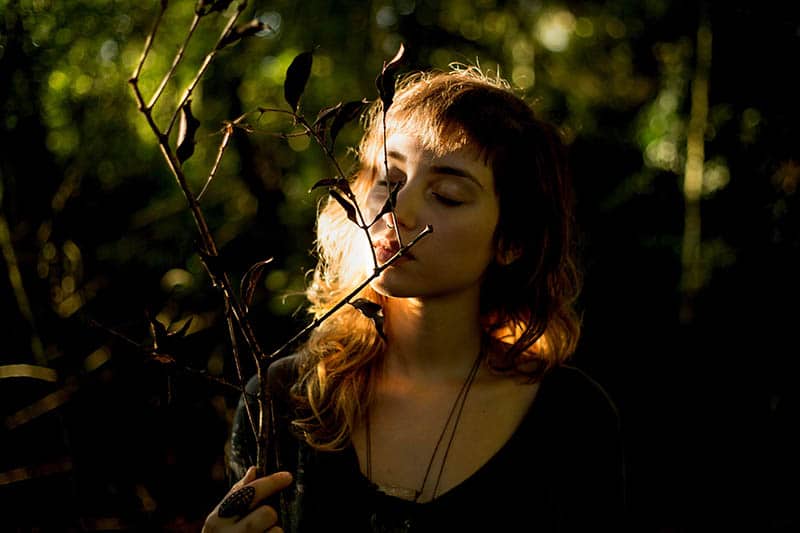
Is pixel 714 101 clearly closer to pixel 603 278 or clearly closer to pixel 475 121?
pixel 603 278

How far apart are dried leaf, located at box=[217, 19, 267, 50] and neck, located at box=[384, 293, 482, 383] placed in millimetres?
766

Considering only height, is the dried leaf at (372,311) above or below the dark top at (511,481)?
above

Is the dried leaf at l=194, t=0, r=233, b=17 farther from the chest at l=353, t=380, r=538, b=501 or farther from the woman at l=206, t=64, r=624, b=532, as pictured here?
the chest at l=353, t=380, r=538, b=501

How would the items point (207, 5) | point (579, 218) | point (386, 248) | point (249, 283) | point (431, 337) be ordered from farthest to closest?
point (579, 218) → point (431, 337) → point (386, 248) → point (249, 283) → point (207, 5)

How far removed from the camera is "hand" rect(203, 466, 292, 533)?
836mm

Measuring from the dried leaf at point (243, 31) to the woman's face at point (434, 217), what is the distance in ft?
1.71

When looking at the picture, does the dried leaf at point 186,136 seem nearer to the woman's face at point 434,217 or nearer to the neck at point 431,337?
the woman's face at point 434,217

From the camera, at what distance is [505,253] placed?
→ 141 cm

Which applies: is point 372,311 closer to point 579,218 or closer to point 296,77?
point 296,77

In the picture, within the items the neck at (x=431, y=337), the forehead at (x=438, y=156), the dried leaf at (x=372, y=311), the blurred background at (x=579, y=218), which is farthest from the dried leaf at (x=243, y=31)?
the blurred background at (x=579, y=218)

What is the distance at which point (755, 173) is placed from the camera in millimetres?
2533

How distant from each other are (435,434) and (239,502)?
57 cm

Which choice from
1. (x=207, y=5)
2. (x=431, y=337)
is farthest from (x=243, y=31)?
(x=431, y=337)

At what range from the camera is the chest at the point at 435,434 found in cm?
130
